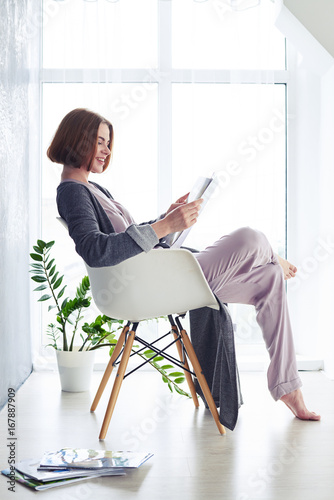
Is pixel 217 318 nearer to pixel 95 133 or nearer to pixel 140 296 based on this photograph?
pixel 140 296

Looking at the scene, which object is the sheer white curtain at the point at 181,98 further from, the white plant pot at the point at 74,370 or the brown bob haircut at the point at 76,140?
the brown bob haircut at the point at 76,140

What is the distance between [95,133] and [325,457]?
131cm

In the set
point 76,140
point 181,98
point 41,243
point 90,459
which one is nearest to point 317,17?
point 181,98

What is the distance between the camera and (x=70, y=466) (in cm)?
162

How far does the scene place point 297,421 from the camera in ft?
7.00

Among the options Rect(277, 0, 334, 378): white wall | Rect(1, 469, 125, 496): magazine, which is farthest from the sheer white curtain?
Rect(1, 469, 125, 496): magazine

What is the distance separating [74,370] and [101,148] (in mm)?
1028

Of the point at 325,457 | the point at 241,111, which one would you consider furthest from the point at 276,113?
the point at 325,457

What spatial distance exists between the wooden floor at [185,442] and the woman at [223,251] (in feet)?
0.67

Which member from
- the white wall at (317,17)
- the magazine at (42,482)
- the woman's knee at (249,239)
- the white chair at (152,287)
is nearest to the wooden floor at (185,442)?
the magazine at (42,482)

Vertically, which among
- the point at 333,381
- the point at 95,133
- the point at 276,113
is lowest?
the point at 333,381

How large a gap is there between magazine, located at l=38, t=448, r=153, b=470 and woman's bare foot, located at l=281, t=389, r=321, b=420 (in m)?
0.59

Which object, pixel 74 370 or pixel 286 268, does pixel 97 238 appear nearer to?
pixel 286 268

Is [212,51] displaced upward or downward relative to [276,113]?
upward
